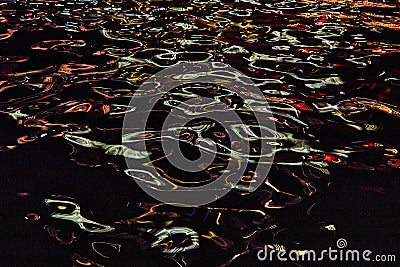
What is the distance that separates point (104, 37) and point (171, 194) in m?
0.89

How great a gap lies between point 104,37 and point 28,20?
34cm

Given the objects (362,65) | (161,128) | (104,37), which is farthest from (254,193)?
(104,37)

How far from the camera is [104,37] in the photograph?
158 cm

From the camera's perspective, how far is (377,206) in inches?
30.0

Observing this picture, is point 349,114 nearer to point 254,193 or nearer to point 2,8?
point 254,193

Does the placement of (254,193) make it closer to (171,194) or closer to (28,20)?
(171,194)

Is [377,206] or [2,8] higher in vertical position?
[377,206]

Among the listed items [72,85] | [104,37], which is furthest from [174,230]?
[104,37]

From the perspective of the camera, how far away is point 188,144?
926mm

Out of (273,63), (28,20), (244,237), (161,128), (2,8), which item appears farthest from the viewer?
(2,8)

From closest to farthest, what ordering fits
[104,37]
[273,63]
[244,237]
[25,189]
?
[244,237] < [25,189] < [273,63] < [104,37]

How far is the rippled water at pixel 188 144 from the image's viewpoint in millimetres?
696

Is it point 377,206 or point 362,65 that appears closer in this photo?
point 377,206

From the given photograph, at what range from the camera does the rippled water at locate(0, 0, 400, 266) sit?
696 mm
